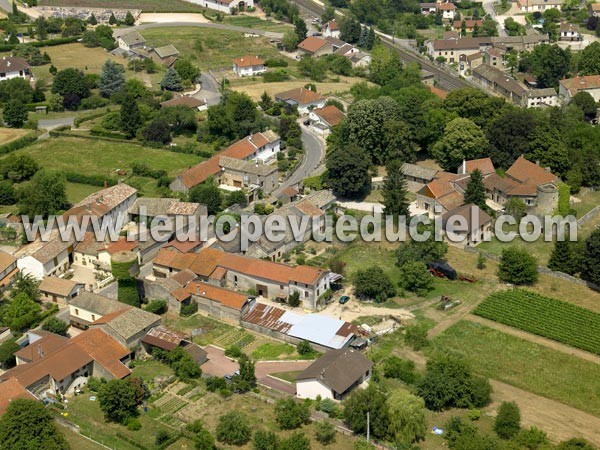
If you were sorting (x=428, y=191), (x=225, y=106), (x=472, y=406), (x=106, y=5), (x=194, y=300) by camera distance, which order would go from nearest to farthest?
1. (x=472, y=406)
2. (x=194, y=300)
3. (x=428, y=191)
4. (x=225, y=106)
5. (x=106, y=5)

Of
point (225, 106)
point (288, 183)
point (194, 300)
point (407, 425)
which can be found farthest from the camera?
point (225, 106)

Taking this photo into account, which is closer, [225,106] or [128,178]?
[128,178]

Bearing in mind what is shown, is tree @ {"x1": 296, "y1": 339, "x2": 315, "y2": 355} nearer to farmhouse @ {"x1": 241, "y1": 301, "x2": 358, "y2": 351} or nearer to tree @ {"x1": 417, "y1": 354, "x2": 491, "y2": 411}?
farmhouse @ {"x1": 241, "y1": 301, "x2": 358, "y2": 351}

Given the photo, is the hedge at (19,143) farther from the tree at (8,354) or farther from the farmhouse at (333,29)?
the farmhouse at (333,29)

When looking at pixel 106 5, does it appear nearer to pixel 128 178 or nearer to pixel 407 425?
pixel 128 178

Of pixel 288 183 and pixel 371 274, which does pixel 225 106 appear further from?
pixel 371 274

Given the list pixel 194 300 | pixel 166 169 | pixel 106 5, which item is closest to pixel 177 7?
pixel 106 5
